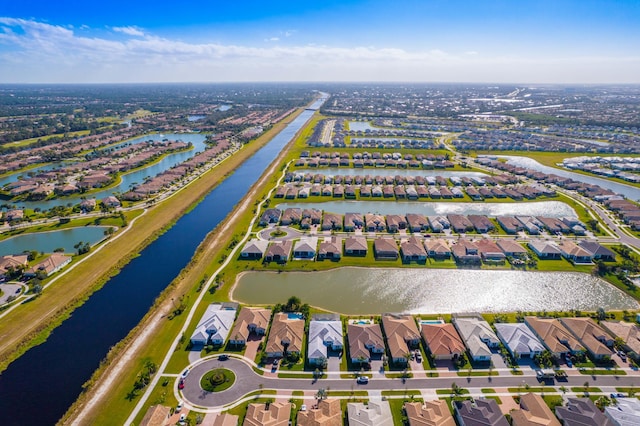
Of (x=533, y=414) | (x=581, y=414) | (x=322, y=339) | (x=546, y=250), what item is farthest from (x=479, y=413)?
(x=546, y=250)

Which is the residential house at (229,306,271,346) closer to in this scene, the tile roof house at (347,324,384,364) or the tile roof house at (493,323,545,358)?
the tile roof house at (347,324,384,364)

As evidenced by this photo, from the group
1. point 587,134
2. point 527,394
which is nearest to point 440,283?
point 527,394

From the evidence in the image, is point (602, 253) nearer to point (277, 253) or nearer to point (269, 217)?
point (277, 253)

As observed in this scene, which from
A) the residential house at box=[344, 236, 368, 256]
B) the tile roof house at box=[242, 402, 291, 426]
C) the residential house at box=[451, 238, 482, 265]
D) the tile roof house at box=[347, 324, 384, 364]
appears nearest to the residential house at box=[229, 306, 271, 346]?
the tile roof house at box=[242, 402, 291, 426]

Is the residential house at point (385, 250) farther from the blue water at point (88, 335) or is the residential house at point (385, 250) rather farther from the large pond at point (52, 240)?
the large pond at point (52, 240)

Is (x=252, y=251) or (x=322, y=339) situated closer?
(x=322, y=339)

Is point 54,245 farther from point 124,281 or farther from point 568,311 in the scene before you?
point 568,311

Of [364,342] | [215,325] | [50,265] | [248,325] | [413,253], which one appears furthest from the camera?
[413,253]
